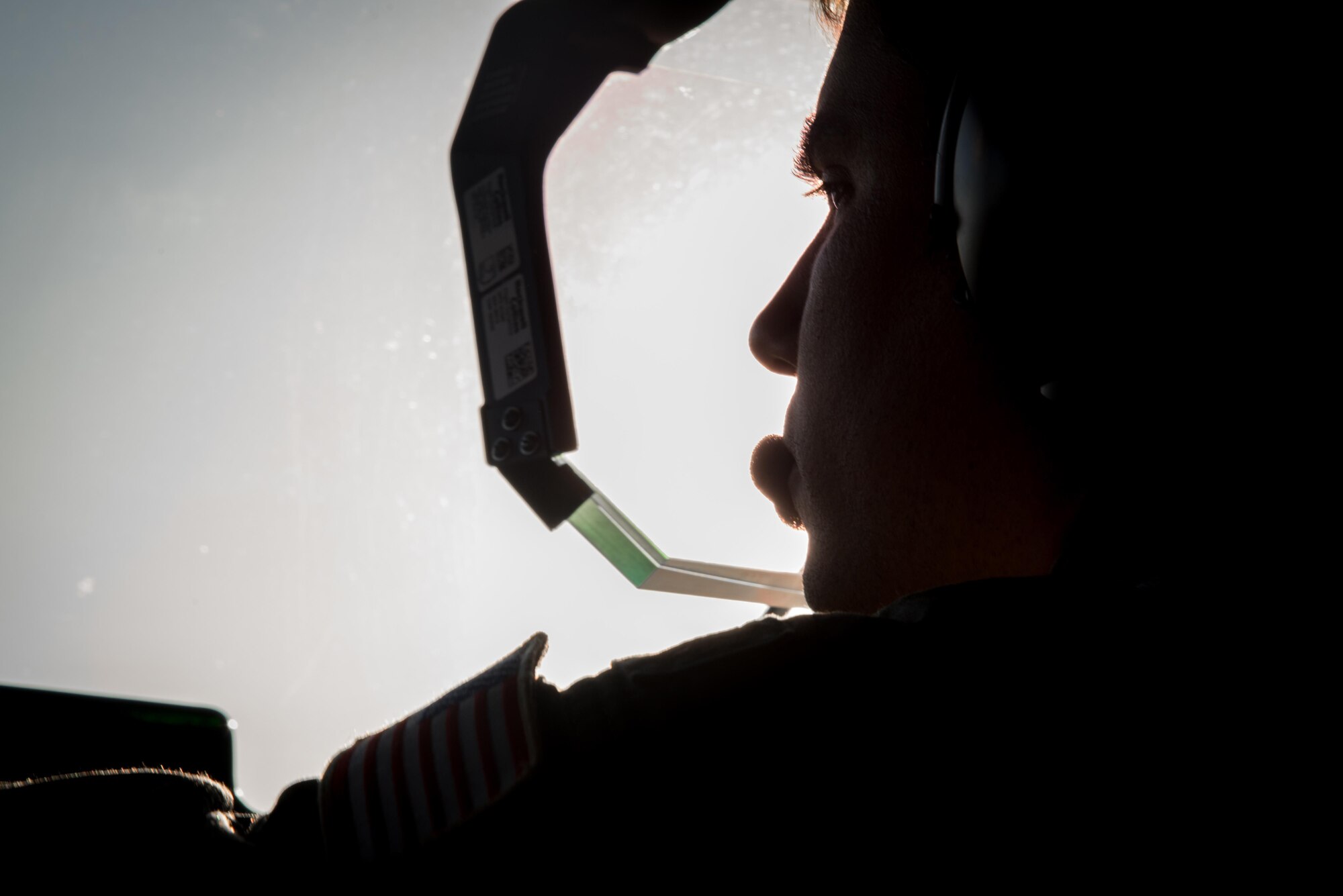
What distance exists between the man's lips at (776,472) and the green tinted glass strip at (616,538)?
0.69ft

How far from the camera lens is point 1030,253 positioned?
0.47m

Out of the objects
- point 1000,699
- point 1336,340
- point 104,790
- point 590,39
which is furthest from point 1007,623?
point 590,39

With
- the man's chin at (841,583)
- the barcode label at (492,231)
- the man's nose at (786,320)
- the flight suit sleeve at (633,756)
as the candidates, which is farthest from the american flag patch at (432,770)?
the barcode label at (492,231)

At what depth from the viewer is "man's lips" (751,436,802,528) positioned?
2.41ft

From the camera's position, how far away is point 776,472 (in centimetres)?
74

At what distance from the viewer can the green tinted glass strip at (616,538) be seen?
894 millimetres

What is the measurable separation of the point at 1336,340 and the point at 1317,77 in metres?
0.14

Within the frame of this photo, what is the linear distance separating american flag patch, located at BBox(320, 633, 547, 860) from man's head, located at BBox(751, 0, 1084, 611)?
1.02 ft

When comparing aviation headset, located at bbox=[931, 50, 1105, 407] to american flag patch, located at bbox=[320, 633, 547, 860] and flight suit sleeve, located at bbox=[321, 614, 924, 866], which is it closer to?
flight suit sleeve, located at bbox=[321, 614, 924, 866]

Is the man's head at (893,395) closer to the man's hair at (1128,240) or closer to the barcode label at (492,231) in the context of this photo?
the man's hair at (1128,240)

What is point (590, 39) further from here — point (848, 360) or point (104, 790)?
point (104, 790)

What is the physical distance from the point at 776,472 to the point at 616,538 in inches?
10.1

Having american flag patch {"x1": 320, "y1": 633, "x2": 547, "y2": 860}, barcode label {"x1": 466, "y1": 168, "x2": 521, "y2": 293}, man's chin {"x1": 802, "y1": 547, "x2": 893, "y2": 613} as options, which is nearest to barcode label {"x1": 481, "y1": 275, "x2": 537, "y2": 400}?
barcode label {"x1": 466, "y1": 168, "x2": 521, "y2": 293}

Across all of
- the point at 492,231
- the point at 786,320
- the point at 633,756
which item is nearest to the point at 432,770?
the point at 633,756
